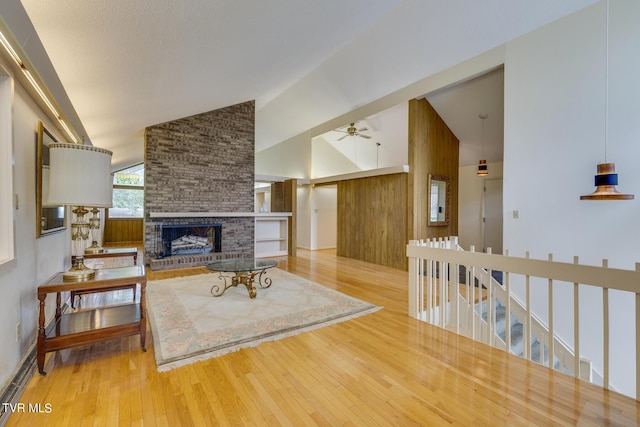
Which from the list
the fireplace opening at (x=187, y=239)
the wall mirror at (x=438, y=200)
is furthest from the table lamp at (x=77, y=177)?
the wall mirror at (x=438, y=200)

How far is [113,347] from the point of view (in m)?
2.38

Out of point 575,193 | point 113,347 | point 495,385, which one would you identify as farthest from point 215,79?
point 575,193

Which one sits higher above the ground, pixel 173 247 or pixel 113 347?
pixel 173 247

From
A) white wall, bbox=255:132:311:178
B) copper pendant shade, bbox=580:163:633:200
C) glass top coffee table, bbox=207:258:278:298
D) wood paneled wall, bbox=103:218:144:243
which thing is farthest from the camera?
wood paneled wall, bbox=103:218:144:243

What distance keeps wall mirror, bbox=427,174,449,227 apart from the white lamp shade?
18.0 feet

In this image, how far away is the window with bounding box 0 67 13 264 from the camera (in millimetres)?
1719

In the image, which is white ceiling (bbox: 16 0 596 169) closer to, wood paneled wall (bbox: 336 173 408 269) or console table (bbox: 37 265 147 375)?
console table (bbox: 37 265 147 375)

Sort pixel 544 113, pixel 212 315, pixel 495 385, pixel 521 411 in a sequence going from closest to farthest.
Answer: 1. pixel 521 411
2. pixel 495 385
3. pixel 212 315
4. pixel 544 113

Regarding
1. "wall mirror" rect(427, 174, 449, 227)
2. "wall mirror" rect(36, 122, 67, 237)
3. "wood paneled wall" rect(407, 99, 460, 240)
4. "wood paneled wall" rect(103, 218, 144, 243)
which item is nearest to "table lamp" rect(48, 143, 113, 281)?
"wall mirror" rect(36, 122, 67, 237)

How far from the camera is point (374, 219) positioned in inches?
255

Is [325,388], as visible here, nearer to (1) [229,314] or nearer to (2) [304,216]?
(1) [229,314]

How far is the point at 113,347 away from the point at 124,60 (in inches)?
98.3

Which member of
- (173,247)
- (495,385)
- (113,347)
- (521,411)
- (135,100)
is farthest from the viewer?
(173,247)

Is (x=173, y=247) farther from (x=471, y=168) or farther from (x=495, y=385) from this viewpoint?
(x=471, y=168)
